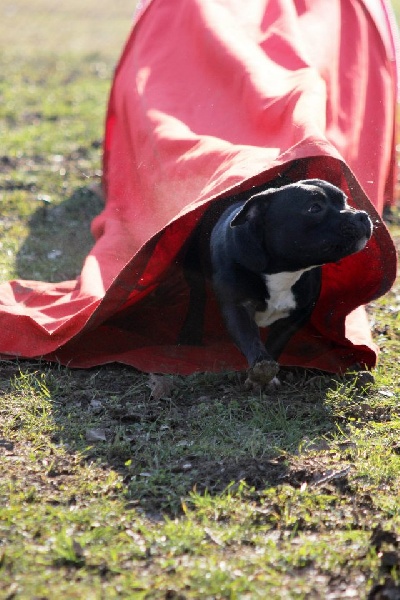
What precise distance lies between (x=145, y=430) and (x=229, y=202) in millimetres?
1456

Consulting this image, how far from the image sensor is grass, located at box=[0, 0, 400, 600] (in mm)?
3084

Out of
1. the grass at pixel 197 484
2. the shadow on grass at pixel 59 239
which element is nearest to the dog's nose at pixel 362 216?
the grass at pixel 197 484

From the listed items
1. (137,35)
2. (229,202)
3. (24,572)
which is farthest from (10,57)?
(24,572)

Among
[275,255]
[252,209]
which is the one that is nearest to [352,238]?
[275,255]

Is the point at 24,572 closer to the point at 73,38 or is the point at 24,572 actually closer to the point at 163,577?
the point at 163,577

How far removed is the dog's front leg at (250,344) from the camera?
447 cm

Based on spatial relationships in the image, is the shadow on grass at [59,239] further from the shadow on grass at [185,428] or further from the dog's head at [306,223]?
the dog's head at [306,223]

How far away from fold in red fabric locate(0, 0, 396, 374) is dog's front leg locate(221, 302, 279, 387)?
0.42 m

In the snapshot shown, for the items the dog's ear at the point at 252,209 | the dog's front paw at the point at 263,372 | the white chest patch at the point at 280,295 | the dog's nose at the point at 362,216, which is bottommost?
the dog's front paw at the point at 263,372

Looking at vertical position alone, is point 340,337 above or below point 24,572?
below

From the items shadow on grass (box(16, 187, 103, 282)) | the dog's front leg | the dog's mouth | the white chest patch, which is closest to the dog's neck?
the white chest patch

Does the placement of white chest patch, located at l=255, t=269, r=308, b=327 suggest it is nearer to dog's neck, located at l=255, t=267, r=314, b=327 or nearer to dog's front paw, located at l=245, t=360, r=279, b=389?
dog's neck, located at l=255, t=267, r=314, b=327

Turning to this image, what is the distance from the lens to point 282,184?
503cm

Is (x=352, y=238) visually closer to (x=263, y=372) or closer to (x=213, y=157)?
(x=263, y=372)
